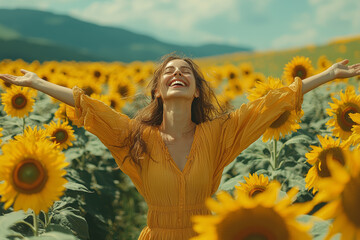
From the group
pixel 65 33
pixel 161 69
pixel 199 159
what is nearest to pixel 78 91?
pixel 161 69

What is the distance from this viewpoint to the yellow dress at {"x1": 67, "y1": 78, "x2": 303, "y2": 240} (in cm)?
280

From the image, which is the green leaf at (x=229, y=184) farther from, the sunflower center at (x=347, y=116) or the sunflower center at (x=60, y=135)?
the sunflower center at (x=60, y=135)

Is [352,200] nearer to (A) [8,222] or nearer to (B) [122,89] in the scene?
Result: (A) [8,222]

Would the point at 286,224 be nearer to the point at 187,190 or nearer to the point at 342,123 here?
the point at 187,190

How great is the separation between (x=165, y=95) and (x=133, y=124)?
37cm

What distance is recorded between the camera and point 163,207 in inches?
112

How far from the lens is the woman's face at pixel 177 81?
292 centimetres

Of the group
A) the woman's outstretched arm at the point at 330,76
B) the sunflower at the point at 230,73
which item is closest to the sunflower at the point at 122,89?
the sunflower at the point at 230,73

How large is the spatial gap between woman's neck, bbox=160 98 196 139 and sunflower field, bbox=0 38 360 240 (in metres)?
0.62

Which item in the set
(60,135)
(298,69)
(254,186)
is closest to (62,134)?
(60,135)

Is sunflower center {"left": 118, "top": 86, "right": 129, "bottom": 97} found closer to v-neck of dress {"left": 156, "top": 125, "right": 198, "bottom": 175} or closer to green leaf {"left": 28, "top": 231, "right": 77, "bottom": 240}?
v-neck of dress {"left": 156, "top": 125, "right": 198, "bottom": 175}


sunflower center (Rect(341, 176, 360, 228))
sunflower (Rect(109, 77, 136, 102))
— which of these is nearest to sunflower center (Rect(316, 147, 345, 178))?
sunflower center (Rect(341, 176, 360, 228))

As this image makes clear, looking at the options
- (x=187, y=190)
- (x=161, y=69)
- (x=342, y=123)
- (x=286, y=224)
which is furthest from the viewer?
(x=342, y=123)

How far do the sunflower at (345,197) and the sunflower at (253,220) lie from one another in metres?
0.10
